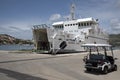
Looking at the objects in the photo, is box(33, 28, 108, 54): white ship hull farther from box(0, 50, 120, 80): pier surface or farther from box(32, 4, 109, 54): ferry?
box(0, 50, 120, 80): pier surface

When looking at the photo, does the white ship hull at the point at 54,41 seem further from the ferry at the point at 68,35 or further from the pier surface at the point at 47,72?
the pier surface at the point at 47,72

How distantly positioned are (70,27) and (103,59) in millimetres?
27569

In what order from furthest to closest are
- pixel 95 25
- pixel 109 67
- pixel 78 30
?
pixel 95 25 → pixel 78 30 → pixel 109 67

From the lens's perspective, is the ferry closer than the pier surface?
No

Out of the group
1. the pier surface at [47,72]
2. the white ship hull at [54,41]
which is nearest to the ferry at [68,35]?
the white ship hull at [54,41]

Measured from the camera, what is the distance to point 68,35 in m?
35.2

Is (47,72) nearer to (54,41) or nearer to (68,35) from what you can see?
(54,41)

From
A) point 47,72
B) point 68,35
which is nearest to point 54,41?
point 68,35

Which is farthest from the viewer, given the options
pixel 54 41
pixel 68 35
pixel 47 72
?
pixel 68 35

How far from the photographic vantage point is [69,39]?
34.3m

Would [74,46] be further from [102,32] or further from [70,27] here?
[102,32]

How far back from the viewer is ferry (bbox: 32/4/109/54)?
31125 mm

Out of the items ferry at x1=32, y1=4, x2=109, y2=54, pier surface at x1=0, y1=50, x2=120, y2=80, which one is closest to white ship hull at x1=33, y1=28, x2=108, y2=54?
ferry at x1=32, y1=4, x2=109, y2=54

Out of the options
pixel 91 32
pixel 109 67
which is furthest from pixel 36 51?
pixel 109 67
